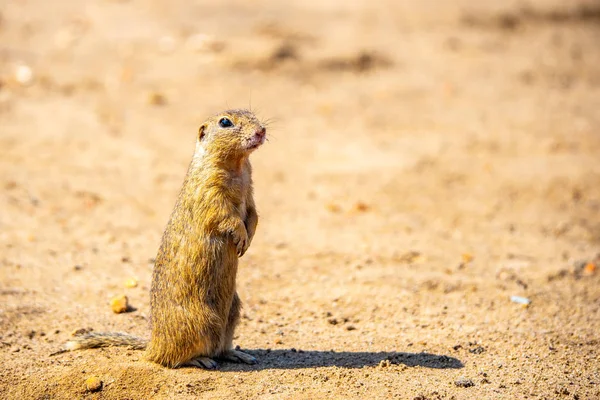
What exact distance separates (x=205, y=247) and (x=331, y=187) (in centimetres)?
432

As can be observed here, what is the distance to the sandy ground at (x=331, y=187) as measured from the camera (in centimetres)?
567

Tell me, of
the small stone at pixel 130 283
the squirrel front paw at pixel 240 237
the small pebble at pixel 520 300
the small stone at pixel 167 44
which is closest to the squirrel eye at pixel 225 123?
the squirrel front paw at pixel 240 237

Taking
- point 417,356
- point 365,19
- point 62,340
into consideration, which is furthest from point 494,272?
point 365,19

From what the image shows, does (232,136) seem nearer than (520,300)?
Yes

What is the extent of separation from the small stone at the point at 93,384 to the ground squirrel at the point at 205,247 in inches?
16.6

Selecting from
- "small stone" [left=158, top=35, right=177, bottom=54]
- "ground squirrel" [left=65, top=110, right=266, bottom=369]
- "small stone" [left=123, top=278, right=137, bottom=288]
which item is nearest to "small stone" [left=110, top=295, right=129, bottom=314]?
"small stone" [left=123, top=278, right=137, bottom=288]

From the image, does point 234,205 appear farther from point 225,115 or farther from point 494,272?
point 494,272

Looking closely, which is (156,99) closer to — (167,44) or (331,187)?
(167,44)

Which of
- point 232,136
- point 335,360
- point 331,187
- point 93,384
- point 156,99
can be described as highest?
Result: point 156,99

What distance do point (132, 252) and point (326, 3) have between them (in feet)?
28.8

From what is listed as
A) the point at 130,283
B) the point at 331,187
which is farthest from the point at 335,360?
the point at 331,187

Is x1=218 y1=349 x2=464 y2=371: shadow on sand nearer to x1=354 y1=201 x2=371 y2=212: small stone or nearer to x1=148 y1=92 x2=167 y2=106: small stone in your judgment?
x1=354 y1=201 x2=371 y2=212: small stone

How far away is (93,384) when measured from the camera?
5.16 metres

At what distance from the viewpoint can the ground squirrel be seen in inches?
208
